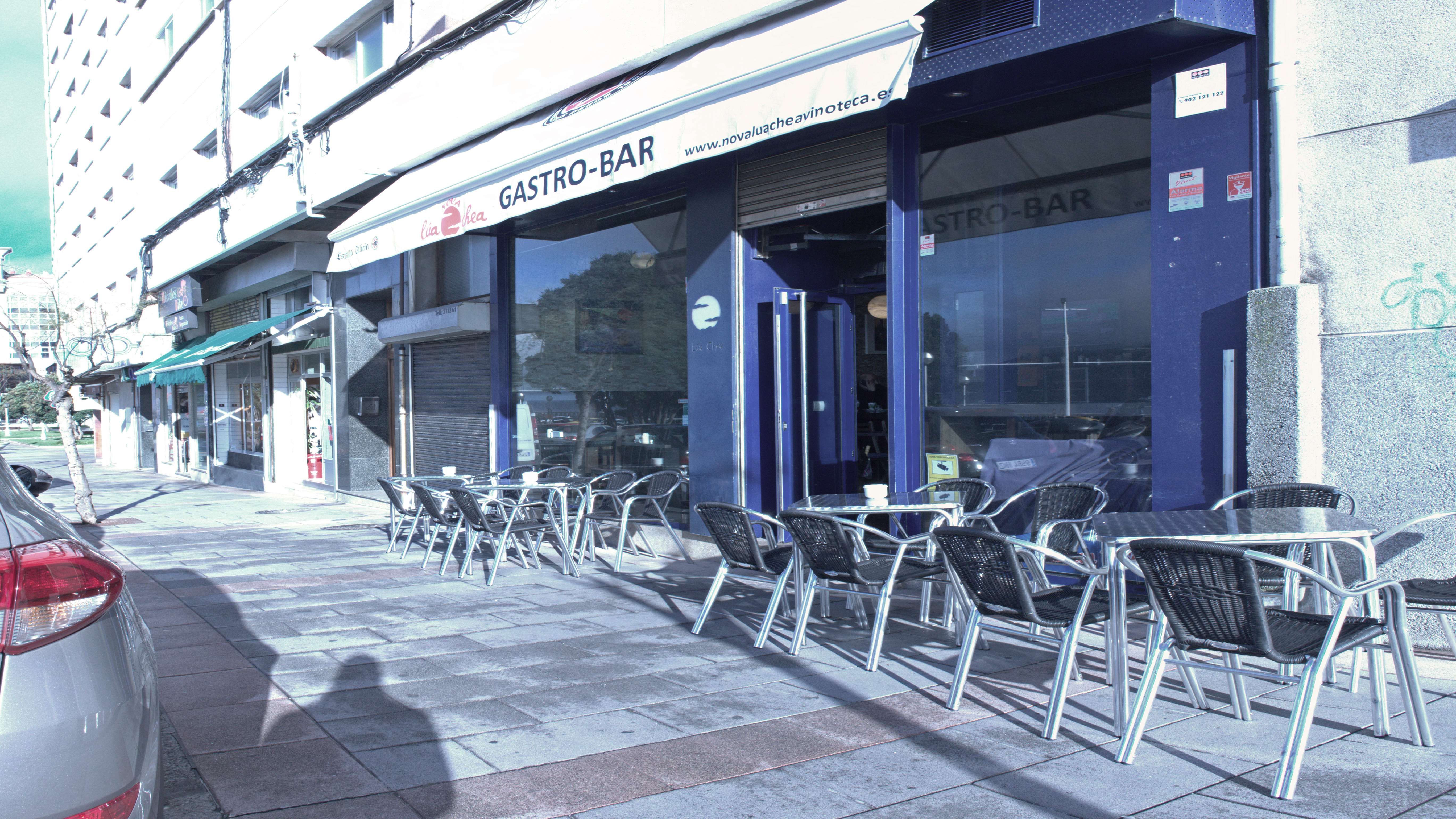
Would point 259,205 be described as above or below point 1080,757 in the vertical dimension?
above

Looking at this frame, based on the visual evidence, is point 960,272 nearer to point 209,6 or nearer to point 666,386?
point 666,386

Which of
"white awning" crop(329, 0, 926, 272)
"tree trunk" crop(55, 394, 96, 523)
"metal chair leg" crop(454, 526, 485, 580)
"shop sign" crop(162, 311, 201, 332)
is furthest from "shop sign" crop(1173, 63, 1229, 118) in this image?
"shop sign" crop(162, 311, 201, 332)

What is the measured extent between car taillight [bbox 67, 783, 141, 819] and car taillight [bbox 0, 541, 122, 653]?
0.01 m

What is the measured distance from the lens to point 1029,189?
22.4ft

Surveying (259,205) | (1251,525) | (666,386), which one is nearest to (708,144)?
(666,386)

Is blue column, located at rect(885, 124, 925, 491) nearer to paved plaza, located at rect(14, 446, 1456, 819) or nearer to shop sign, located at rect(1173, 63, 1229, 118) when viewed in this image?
paved plaza, located at rect(14, 446, 1456, 819)

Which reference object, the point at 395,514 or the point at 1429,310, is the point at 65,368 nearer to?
the point at 395,514

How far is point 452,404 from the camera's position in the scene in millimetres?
13062

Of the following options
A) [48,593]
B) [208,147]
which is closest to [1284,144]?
[48,593]

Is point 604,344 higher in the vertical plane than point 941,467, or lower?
higher

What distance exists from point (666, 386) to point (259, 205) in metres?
9.79

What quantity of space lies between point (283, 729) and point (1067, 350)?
191 inches

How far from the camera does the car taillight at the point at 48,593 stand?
205 cm

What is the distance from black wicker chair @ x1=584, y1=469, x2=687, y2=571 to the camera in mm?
8352
